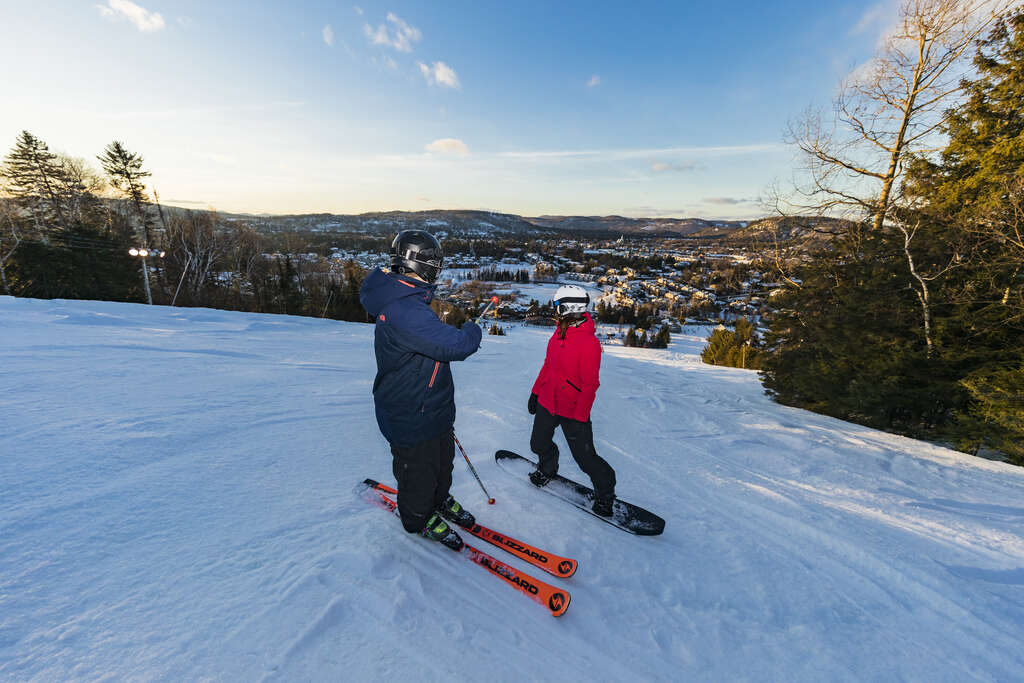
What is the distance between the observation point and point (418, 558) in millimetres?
2680

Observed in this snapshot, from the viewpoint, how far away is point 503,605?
8.01 feet

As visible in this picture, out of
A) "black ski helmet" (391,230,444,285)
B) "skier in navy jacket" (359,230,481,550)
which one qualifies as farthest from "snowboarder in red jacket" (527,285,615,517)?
"black ski helmet" (391,230,444,285)

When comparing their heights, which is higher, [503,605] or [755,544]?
[503,605]

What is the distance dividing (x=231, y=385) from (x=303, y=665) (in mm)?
5368

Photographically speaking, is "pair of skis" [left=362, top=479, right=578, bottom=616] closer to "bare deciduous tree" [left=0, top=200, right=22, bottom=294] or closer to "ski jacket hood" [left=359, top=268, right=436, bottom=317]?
"ski jacket hood" [left=359, top=268, right=436, bottom=317]

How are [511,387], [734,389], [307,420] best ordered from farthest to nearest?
1. [734,389]
2. [511,387]
3. [307,420]

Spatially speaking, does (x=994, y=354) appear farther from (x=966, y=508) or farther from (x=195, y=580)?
(x=195, y=580)

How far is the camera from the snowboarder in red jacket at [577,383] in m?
3.58

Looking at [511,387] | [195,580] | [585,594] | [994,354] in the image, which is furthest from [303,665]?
[994,354]

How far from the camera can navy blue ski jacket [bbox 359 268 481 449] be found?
8.61ft

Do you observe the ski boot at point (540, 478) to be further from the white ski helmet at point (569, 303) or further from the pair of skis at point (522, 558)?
the white ski helmet at point (569, 303)

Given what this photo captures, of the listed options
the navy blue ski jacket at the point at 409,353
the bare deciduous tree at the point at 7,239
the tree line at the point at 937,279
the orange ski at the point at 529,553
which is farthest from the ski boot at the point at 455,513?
the bare deciduous tree at the point at 7,239

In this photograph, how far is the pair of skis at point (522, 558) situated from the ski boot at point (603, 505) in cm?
82

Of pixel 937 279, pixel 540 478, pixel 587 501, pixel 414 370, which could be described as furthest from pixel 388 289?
pixel 937 279
